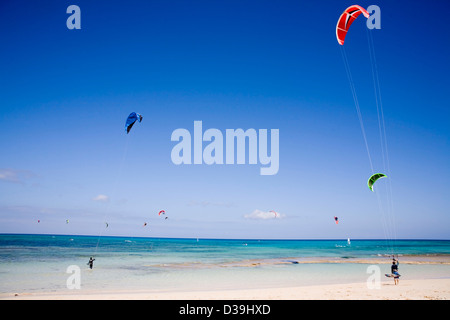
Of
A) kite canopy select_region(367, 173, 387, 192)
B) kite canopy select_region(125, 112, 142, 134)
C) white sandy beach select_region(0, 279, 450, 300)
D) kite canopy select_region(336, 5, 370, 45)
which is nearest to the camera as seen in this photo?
kite canopy select_region(336, 5, 370, 45)

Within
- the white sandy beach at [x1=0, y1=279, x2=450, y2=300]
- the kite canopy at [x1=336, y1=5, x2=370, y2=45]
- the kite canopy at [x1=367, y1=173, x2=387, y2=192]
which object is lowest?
the white sandy beach at [x1=0, y1=279, x2=450, y2=300]

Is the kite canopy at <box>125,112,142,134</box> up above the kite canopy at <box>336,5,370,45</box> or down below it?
below

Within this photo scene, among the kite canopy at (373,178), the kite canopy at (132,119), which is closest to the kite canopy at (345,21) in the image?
the kite canopy at (373,178)

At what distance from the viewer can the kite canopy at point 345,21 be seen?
9680 millimetres

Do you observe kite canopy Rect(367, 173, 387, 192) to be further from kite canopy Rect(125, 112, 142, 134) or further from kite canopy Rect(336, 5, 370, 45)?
kite canopy Rect(125, 112, 142, 134)

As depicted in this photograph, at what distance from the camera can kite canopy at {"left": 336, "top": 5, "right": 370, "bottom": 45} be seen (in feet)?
31.8

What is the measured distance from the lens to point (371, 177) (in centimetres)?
1151

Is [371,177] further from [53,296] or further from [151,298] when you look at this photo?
[53,296]

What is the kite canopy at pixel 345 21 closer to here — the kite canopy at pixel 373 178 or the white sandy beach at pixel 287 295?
the kite canopy at pixel 373 178

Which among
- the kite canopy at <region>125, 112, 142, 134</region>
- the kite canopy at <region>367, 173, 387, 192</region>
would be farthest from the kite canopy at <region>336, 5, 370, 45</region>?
the kite canopy at <region>125, 112, 142, 134</region>
